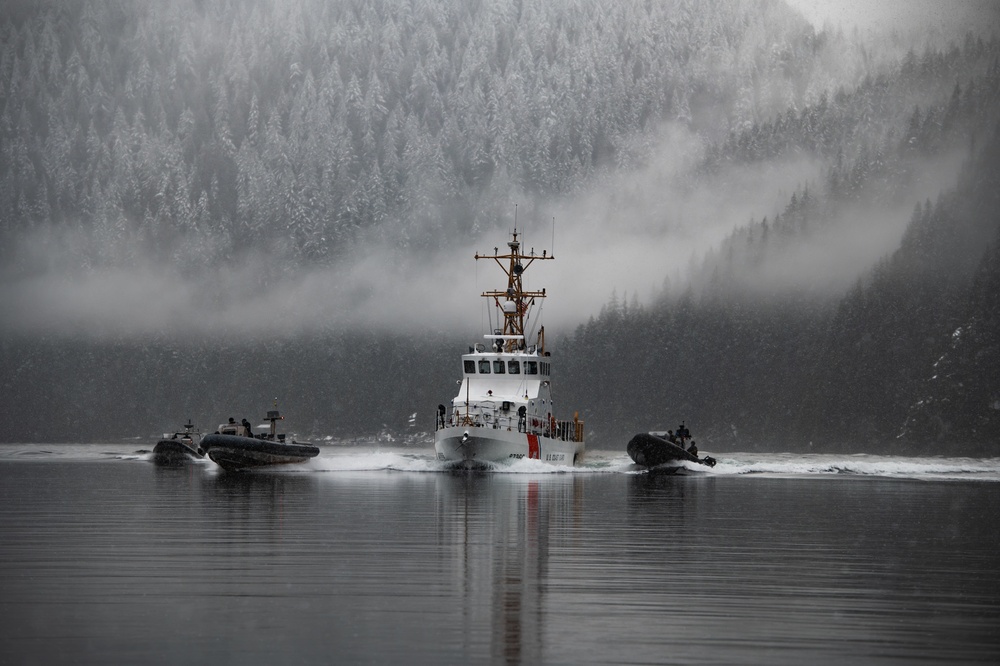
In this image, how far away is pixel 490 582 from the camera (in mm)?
26016

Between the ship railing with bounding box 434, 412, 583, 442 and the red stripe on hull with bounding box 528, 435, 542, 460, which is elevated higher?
the ship railing with bounding box 434, 412, 583, 442

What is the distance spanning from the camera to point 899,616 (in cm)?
2255

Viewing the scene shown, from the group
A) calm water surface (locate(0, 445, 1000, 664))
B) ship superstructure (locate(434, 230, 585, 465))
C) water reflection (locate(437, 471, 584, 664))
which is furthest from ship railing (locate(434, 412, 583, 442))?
calm water surface (locate(0, 445, 1000, 664))

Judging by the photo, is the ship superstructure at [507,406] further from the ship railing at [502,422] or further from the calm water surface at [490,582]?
the calm water surface at [490,582]

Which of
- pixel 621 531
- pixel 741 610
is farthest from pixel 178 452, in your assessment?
pixel 741 610

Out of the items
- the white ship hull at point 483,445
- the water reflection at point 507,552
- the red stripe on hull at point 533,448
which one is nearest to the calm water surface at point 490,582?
the water reflection at point 507,552

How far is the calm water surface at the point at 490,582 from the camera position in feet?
63.9

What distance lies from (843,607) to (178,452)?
92.3m

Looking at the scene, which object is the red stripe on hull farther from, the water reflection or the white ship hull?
the water reflection

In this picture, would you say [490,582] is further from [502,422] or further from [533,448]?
[533,448]

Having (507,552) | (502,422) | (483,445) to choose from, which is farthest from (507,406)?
(507,552)

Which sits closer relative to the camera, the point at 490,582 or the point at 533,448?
the point at 490,582

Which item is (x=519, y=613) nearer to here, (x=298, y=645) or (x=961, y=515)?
(x=298, y=645)

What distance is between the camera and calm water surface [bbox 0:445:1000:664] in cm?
1948
